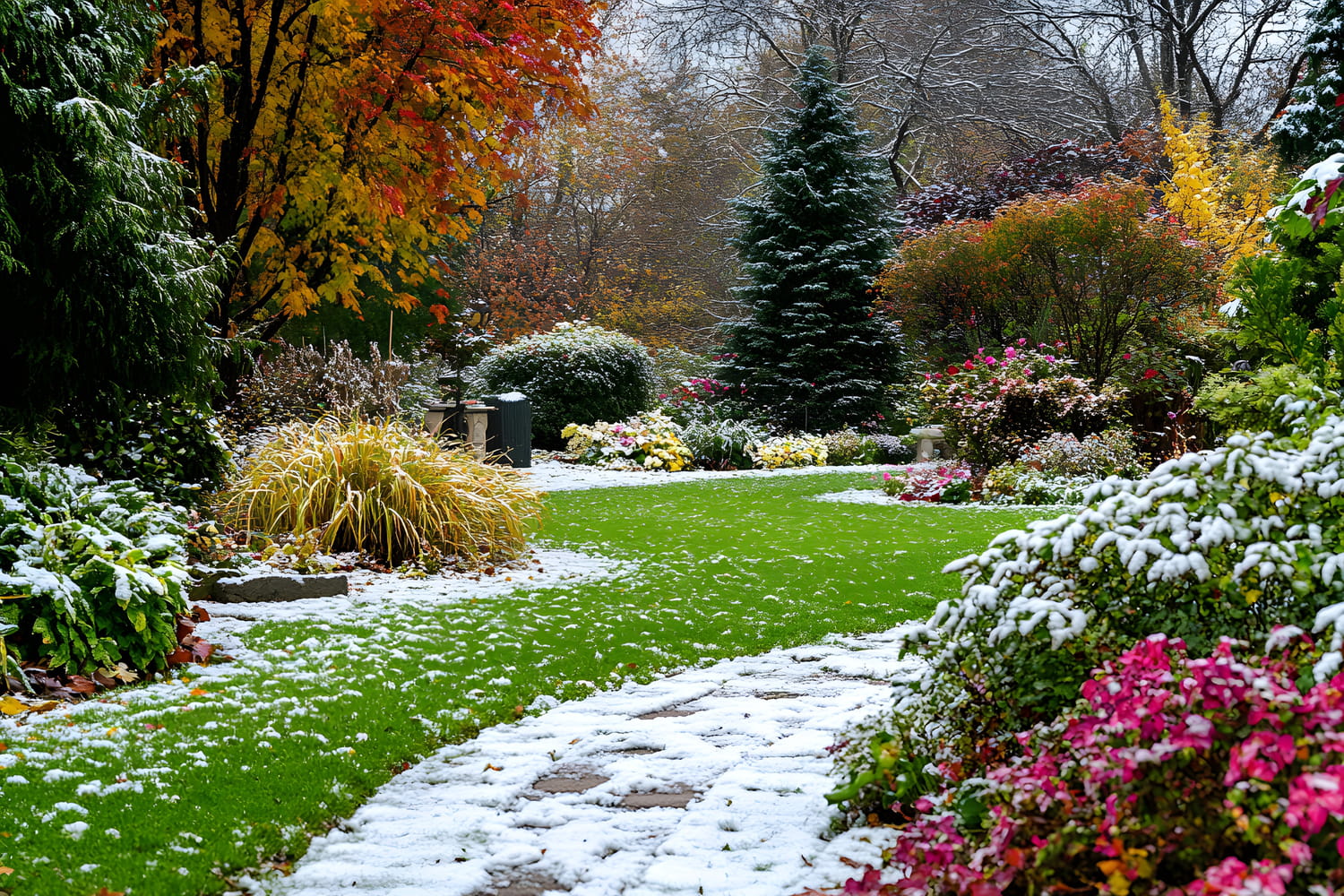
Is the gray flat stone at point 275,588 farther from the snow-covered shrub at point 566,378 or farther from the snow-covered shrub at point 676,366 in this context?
the snow-covered shrub at point 676,366

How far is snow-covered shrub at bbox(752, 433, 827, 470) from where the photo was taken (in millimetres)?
14156

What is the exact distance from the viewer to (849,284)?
A: 17.0 m

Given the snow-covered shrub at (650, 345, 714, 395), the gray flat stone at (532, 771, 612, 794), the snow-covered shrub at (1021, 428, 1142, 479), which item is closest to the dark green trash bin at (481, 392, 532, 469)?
the snow-covered shrub at (650, 345, 714, 395)

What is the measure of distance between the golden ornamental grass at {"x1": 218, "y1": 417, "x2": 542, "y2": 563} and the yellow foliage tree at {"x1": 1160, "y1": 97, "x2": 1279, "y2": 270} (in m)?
14.6

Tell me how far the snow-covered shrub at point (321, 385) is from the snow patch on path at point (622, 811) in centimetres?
650

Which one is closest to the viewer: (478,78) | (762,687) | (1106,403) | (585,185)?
(762,687)

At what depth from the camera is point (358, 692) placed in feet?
11.2

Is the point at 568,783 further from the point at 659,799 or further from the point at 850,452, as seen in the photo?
the point at 850,452

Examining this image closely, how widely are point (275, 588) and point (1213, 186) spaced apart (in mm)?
17919

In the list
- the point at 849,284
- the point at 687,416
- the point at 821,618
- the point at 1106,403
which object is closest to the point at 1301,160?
the point at 849,284

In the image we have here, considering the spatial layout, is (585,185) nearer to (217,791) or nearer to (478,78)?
(478,78)

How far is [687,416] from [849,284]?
377cm

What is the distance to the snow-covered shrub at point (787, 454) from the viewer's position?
46.4 feet

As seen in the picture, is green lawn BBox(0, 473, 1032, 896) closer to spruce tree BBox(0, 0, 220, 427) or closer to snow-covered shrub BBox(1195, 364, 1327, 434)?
spruce tree BBox(0, 0, 220, 427)
